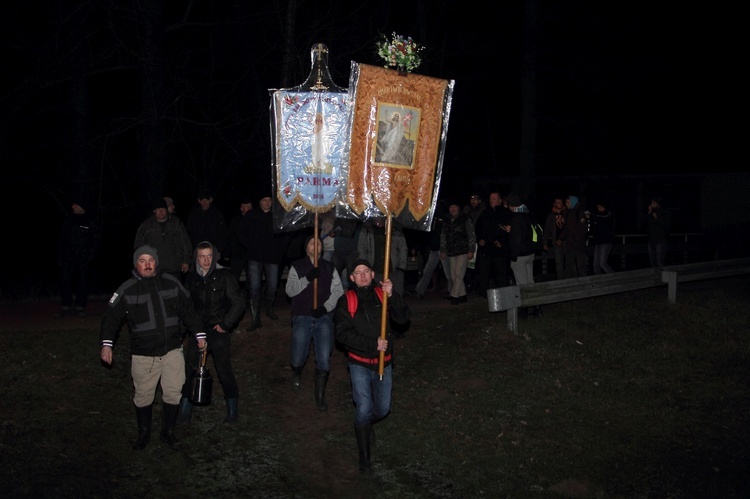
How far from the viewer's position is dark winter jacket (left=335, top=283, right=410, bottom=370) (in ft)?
25.0

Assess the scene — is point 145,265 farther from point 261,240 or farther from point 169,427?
point 261,240

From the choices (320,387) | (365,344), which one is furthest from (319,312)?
(365,344)

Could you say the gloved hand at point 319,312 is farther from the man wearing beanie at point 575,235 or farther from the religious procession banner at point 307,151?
the man wearing beanie at point 575,235

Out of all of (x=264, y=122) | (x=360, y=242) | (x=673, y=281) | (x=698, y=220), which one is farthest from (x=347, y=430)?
(x=698, y=220)

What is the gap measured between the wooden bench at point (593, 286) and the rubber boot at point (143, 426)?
5293 mm

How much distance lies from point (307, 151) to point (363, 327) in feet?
9.92

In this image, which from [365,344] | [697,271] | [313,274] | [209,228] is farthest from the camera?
[697,271]

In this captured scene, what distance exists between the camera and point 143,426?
26.4 ft

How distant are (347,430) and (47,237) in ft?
80.2

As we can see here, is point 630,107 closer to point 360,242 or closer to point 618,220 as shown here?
point 618,220

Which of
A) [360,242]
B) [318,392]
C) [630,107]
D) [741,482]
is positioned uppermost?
[630,107]

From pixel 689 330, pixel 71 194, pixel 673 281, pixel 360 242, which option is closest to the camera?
pixel 360 242

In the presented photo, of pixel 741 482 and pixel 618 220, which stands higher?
pixel 618 220

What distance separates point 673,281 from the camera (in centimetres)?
1455
